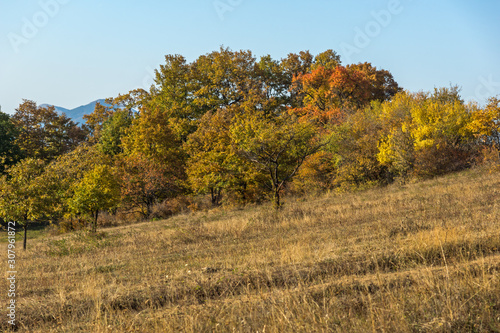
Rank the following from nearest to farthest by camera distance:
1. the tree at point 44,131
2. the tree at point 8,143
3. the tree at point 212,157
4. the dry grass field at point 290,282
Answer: the dry grass field at point 290,282, the tree at point 212,157, the tree at point 8,143, the tree at point 44,131

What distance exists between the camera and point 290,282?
7.30 metres

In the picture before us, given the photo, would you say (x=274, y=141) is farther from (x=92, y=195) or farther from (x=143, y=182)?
(x=143, y=182)

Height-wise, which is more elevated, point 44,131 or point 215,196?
point 44,131

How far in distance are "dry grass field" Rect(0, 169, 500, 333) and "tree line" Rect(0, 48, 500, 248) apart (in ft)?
27.2

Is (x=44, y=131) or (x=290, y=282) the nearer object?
(x=290, y=282)

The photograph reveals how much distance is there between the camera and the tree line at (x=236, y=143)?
2159 cm

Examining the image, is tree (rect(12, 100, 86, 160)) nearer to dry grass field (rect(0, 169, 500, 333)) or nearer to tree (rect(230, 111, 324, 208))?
tree (rect(230, 111, 324, 208))

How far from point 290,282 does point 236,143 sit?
21285 millimetres

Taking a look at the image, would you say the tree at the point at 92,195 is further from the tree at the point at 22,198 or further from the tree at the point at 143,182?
the tree at the point at 143,182

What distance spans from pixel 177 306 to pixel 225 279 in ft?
4.63

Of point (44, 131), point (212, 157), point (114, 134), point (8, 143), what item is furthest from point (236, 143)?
point (44, 131)

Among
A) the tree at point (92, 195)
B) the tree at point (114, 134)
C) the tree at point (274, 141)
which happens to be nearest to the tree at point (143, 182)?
the tree at point (92, 195)

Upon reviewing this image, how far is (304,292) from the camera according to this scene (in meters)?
6.25

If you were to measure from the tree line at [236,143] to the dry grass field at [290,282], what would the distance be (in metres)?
8.28
